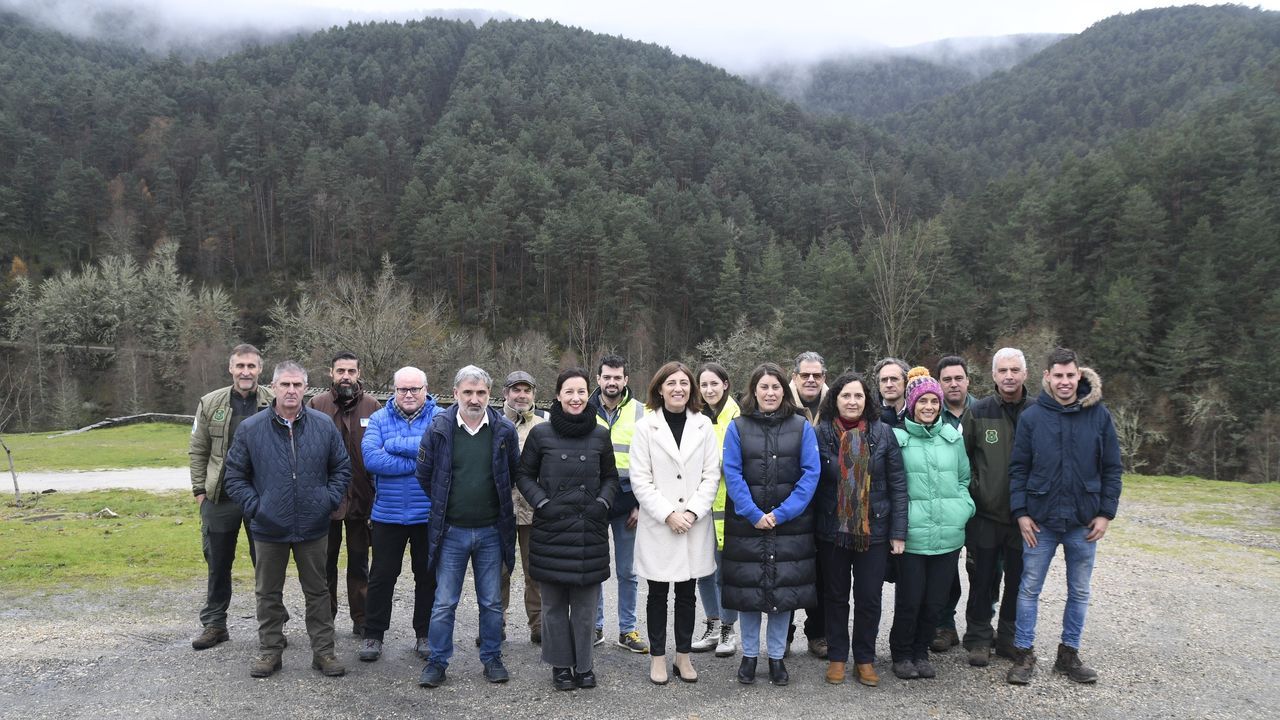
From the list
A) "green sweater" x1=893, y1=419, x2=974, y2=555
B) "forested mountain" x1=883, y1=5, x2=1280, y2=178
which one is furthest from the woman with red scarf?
"forested mountain" x1=883, y1=5, x2=1280, y2=178

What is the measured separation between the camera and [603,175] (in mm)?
76812

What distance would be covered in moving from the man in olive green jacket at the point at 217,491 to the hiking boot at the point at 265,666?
78 cm

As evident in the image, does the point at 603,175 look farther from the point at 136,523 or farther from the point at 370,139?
the point at 136,523

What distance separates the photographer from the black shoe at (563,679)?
4723 millimetres

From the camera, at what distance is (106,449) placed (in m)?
21.5

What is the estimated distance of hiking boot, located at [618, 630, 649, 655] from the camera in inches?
213

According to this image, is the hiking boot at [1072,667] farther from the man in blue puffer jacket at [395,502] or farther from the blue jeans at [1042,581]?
the man in blue puffer jacket at [395,502]

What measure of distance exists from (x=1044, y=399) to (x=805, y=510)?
188 centimetres

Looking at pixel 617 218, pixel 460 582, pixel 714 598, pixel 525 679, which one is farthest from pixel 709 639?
pixel 617 218

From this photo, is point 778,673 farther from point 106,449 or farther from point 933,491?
point 106,449

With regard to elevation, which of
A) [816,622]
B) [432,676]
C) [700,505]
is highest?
[700,505]

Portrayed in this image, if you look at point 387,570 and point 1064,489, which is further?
point 387,570

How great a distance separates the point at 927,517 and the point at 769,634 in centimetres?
137

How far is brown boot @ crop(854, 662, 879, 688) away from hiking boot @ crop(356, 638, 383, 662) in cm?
346
